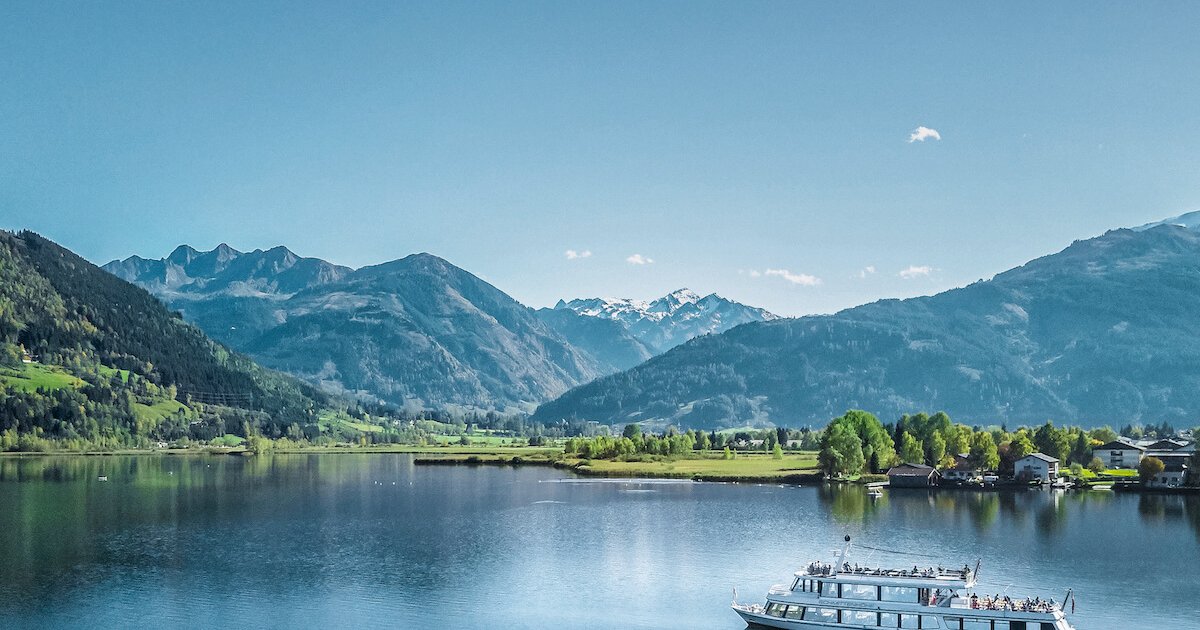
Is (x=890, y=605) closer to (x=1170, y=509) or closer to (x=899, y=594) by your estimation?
(x=899, y=594)

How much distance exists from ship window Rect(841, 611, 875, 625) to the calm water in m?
8.62

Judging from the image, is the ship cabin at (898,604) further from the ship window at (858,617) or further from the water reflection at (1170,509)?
the water reflection at (1170,509)

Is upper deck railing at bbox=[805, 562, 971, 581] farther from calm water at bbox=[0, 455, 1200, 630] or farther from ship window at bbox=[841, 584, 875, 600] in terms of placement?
calm water at bbox=[0, 455, 1200, 630]

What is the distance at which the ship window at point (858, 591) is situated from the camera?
79.1 m

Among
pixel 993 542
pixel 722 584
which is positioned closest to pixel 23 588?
pixel 722 584

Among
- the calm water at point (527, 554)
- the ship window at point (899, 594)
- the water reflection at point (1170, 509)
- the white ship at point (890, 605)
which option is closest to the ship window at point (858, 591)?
the white ship at point (890, 605)

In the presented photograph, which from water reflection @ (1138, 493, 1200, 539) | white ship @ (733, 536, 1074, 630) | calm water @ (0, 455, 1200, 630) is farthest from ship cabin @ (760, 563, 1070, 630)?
water reflection @ (1138, 493, 1200, 539)

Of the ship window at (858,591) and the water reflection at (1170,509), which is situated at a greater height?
the ship window at (858,591)

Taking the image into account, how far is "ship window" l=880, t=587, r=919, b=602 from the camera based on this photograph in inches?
3068

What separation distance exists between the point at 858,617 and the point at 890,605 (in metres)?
2.52

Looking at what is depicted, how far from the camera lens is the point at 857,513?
149 metres

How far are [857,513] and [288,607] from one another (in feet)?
291

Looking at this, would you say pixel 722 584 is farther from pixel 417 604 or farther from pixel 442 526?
pixel 442 526

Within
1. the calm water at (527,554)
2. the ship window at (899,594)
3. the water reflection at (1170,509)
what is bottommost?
the water reflection at (1170,509)
